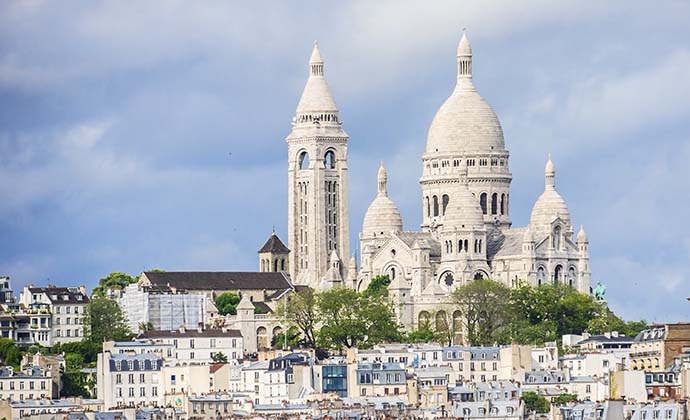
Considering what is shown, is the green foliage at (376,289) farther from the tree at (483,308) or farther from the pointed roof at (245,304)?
the pointed roof at (245,304)

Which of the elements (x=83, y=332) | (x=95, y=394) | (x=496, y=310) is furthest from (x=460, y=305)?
(x=95, y=394)

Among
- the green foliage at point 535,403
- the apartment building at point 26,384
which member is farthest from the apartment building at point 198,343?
the green foliage at point 535,403

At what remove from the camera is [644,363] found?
140750 millimetres

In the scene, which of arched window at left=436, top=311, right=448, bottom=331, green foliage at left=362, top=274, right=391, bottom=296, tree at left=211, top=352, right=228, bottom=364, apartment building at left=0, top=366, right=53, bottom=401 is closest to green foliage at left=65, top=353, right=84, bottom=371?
tree at left=211, top=352, right=228, bottom=364

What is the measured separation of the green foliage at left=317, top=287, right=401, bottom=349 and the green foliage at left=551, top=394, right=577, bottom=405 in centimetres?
3924

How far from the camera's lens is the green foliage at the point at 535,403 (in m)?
130

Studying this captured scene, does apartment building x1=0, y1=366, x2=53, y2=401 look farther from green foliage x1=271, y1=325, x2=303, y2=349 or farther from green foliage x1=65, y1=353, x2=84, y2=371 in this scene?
green foliage x1=271, y1=325, x2=303, y2=349

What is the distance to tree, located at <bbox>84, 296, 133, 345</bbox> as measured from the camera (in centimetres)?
17962

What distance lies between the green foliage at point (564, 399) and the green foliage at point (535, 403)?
0.41 m

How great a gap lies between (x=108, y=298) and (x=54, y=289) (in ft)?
35.8

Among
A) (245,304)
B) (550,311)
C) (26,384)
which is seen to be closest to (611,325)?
(550,311)

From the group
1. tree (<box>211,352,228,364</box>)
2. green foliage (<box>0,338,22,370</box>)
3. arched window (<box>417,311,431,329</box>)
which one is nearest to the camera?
green foliage (<box>0,338,22,370</box>)

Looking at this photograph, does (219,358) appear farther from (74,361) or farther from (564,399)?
(564,399)

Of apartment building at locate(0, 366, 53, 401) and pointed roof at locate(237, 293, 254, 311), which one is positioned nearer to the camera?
apartment building at locate(0, 366, 53, 401)
